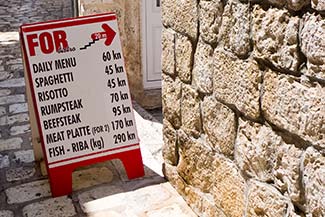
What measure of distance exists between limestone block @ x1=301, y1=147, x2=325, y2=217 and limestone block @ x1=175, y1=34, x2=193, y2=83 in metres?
0.91

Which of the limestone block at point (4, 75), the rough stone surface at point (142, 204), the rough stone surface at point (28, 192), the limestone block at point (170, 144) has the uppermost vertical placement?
the limestone block at point (170, 144)

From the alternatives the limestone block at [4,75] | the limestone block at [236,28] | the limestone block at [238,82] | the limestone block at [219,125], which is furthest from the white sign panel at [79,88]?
the limestone block at [4,75]

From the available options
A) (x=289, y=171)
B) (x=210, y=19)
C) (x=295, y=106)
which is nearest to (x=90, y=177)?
(x=210, y=19)

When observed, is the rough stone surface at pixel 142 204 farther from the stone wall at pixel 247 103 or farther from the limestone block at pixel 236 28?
the limestone block at pixel 236 28

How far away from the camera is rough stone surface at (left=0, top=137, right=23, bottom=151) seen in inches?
127

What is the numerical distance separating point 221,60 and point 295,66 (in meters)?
0.49

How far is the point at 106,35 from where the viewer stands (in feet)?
8.82

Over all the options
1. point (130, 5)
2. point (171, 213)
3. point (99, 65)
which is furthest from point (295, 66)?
point (130, 5)

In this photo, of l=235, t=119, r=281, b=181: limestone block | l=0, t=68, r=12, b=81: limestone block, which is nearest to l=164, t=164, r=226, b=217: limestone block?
l=235, t=119, r=281, b=181: limestone block

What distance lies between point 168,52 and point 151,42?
1649 mm

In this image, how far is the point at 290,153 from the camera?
1572 mm

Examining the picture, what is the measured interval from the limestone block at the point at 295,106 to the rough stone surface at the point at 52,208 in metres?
1.29

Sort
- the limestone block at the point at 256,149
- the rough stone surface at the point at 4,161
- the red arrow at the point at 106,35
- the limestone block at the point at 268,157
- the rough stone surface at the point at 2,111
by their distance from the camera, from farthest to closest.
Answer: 1. the rough stone surface at the point at 2,111
2. the rough stone surface at the point at 4,161
3. the red arrow at the point at 106,35
4. the limestone block at the point at 256,149
5. the limestone block at the point at 268,157

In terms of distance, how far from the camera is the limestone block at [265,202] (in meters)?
1.64
